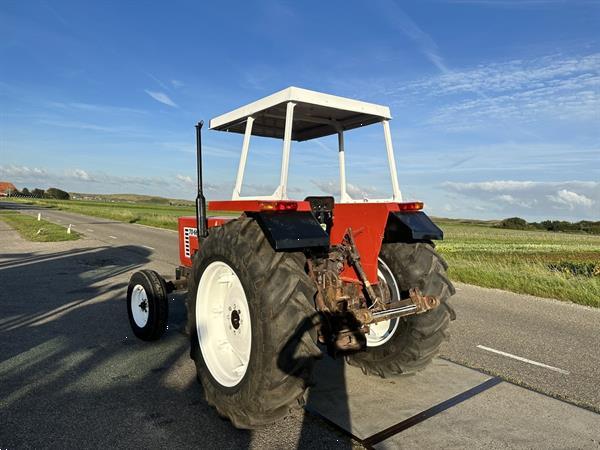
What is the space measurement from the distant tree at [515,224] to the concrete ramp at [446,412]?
5901 cm

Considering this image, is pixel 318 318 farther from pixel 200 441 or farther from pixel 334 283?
pixel 200 441

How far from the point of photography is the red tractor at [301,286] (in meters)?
2.76

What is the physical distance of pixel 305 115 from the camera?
13.5 feet

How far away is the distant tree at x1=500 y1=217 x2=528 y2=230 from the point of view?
5694 centimetres

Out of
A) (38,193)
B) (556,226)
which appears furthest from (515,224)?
(38,193)

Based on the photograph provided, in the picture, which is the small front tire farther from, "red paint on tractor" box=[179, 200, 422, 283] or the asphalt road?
"red paint on tractor" box=[179, 200, 422, 283]

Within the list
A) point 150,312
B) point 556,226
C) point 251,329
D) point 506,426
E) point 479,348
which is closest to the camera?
point 251,329

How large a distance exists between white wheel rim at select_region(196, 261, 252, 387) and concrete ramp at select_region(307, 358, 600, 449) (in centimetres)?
71

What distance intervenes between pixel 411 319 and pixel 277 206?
1.56 m

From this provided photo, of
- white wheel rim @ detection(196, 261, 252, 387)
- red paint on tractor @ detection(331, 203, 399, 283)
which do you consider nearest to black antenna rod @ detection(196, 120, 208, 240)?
white wheel rim @ detection(196, 261, 252, 387)

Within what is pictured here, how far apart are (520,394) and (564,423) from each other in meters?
0.49

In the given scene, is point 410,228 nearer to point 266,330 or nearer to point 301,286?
point 301,286

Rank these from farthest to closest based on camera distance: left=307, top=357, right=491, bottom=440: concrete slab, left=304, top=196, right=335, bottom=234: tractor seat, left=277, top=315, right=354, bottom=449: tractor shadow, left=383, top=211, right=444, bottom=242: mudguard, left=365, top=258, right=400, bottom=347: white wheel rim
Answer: left=304, top=196, right=335, bottom=234: tractor seat
left=365, top=258, right=400, bottom=347: white wheel rim
left=383, top=211, right=444, bottom=242: mudguard
left=307, top=357, right=491, bottom=440: concrete slab
left=277, top=315, right=354, bottom=449: tractor shadow

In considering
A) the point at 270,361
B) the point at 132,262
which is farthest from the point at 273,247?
the point at 132,262
